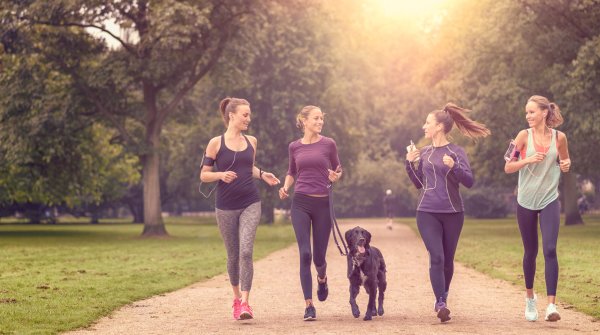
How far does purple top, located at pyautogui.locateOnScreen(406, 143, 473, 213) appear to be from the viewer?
9.31m

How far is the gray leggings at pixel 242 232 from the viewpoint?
381 inches

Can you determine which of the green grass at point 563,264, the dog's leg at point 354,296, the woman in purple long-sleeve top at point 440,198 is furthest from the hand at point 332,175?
the green grass at point 563,264

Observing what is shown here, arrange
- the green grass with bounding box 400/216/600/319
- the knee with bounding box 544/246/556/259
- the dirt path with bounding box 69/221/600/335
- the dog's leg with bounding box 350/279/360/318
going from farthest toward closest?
1. the green grass with bounding box 400/216/600/319
2. the dog's leg with bounding box 350/279/360/318
3. the knee with bounding box 544/246/556/259
4. the dirt path with bounding box 69/221/600/335

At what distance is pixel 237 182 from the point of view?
31.8ft

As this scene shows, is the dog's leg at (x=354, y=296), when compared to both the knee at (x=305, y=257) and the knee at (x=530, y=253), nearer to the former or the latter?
the knee at (x=305, y=257)

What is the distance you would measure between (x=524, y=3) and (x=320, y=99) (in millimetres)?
15662

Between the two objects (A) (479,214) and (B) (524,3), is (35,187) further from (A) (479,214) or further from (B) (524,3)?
(A) (479,214)

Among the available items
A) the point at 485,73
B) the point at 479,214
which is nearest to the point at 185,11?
the point at 485,73

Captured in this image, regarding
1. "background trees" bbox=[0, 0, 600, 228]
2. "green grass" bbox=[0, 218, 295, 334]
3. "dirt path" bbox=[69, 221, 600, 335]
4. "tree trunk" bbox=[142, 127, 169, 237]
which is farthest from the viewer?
"tree trunk" bbox=[142, 127, 169, 237]

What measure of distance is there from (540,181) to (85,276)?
30.6 feet

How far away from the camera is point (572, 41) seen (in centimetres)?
3189

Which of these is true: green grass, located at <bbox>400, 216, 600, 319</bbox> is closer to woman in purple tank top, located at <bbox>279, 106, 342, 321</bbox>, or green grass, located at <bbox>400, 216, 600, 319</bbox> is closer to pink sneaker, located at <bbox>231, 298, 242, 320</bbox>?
woman in purple tank top, located at <bbox>279, 106, 342, 321</bbox>

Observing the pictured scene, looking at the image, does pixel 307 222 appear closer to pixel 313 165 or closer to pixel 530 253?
pixel 313 165

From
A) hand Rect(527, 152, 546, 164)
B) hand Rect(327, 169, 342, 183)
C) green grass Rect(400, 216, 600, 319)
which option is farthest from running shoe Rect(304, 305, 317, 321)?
green grass Rect(400, 216, 600, 319)
